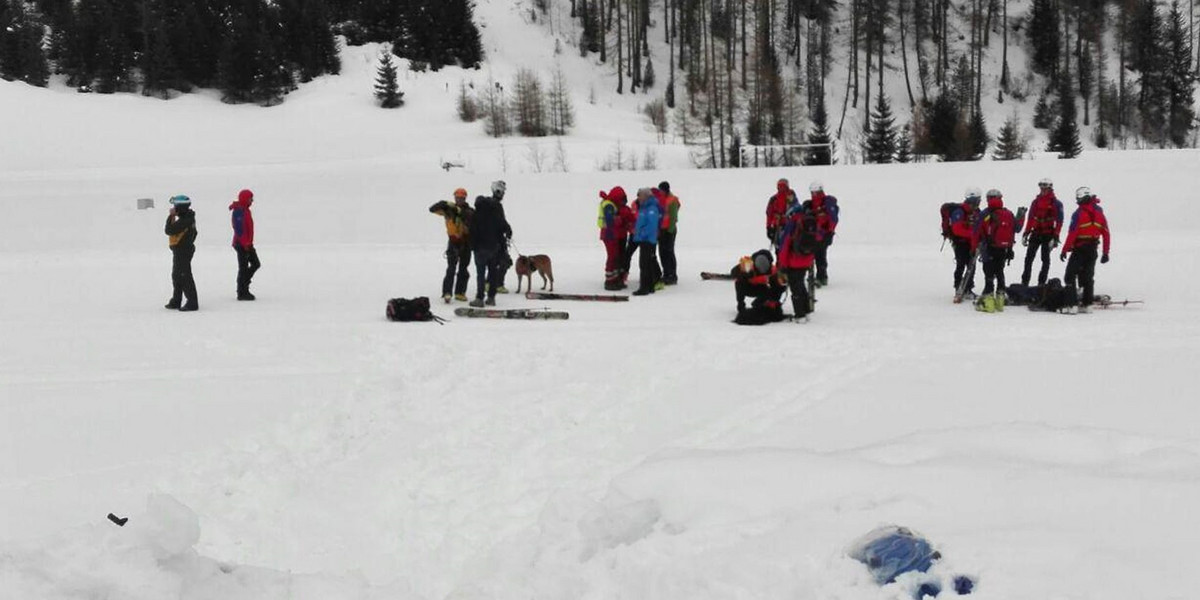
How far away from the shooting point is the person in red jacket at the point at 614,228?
14.3 m

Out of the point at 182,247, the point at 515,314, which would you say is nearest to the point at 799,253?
the point at 515,314

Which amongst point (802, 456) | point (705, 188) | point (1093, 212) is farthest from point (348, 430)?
point (705, 188)

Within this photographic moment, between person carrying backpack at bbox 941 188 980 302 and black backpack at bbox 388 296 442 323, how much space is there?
7693mm

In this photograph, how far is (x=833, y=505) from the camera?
4.66 meters

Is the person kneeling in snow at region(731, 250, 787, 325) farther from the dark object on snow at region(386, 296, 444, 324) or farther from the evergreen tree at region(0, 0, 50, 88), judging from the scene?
the evergreen tree at region(0, 0, 50, 88)

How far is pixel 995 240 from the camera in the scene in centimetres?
1225

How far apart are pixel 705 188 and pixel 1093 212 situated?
36.2ft

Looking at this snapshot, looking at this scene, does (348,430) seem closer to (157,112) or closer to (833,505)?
(833,505)

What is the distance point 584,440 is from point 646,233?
7.49 meters

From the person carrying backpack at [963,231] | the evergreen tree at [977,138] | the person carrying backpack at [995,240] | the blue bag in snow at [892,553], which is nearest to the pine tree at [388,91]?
the evergreen tree at [977,138]

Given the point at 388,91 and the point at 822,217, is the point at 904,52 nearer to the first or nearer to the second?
the point at 388,91

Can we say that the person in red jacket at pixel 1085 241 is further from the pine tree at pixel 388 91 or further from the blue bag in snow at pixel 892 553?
the pine tree at pixel 388 91

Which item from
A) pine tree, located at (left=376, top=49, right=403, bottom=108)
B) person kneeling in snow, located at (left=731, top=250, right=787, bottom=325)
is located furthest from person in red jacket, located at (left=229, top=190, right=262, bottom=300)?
pine tree, located at (left=376, top=49, right=403, bottom=108)

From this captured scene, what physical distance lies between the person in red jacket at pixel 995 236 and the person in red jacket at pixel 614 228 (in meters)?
5.36
